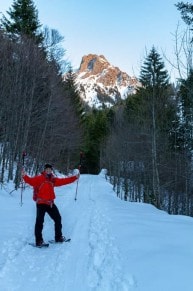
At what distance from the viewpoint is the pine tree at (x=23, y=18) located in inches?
1136

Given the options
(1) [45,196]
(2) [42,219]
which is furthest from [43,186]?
(2) [42,219]

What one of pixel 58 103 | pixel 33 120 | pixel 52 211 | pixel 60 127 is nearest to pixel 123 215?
pixel 52 211

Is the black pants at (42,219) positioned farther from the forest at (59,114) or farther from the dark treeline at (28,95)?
the dark treeline at (28,95)

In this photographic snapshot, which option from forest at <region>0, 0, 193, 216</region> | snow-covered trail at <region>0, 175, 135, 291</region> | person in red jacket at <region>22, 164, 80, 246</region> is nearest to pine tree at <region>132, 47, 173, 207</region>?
forest at <region>0, 0, 193, 216</region>

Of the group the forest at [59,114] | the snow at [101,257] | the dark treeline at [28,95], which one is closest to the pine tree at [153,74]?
the forest at [59,114]

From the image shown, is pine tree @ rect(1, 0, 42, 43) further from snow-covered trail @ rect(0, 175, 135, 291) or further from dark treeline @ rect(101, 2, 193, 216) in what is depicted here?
snow-covered trail @ rect(0, 175, 135, 291)

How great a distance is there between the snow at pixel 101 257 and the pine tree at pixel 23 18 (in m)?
21.1

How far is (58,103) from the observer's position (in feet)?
85.3

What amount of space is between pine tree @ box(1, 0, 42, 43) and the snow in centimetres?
2110

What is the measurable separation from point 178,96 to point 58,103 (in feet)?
30.7

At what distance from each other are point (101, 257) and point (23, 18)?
2629cm

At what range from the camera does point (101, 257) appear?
24.4 ft

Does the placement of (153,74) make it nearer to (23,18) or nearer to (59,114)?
(59,114)

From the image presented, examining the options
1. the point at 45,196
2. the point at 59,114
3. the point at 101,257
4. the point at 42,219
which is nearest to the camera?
the point at 101,257
